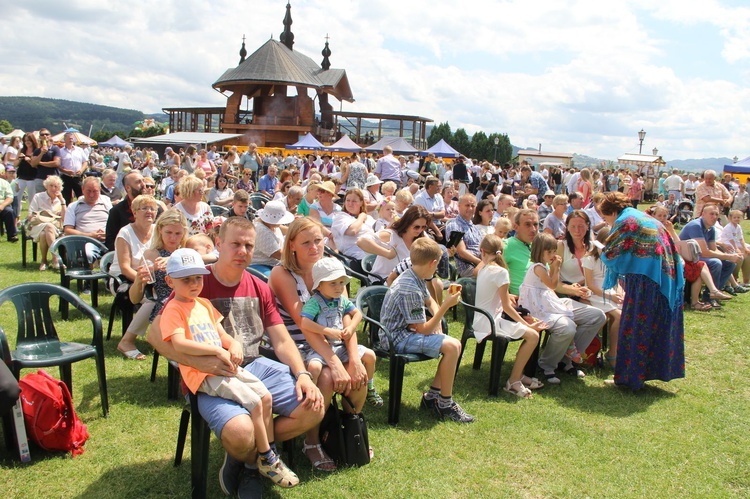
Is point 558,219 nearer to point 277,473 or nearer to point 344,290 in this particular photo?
point 344,290

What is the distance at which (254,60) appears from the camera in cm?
4341

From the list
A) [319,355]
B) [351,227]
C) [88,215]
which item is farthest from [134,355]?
[88,215]

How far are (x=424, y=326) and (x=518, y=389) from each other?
1.18 metres

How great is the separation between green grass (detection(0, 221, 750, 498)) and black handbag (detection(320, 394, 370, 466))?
0.08 metres

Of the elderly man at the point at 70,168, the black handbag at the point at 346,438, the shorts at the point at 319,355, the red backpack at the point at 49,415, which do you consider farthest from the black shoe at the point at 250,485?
the elderly man at the point at 70,168

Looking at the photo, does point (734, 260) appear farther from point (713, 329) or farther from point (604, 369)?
point (604, 369)

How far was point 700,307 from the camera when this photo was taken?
7.93 metres

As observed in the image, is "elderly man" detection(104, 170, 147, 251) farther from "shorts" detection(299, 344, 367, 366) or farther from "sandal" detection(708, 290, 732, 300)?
"sandal" detection(708, 290, 732, 300)

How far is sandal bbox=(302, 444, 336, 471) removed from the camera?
337 cm

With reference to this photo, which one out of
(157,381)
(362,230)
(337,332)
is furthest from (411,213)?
(157,381)

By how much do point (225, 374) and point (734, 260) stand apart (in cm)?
825

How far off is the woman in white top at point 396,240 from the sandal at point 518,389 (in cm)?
165

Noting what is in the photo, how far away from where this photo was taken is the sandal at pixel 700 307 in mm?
7891

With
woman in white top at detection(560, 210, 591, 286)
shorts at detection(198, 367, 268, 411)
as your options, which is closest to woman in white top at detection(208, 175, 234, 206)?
woman in white top at detection(560, 210, 591, 286)
